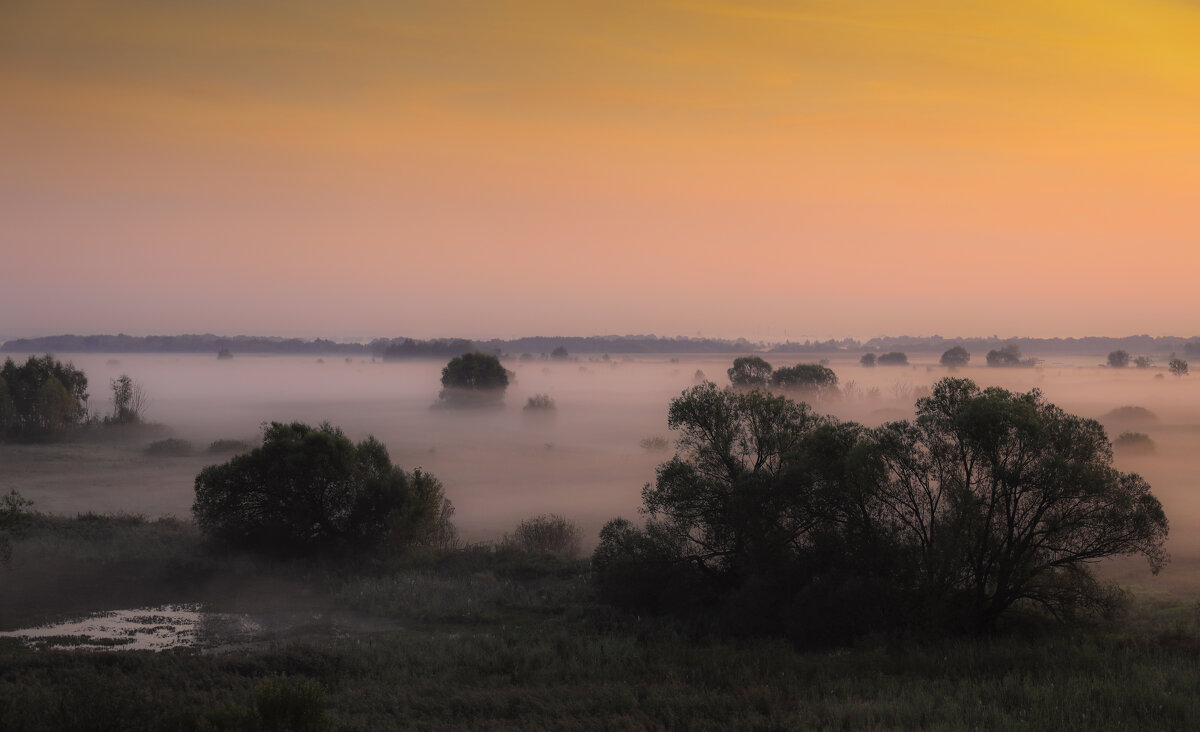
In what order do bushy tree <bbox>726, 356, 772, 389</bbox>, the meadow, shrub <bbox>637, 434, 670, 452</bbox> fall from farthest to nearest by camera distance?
bushy tree <bbox>726, 356, 772, 389</bbox> < shrub <bbox>637, 434, 670, 452</bbox> < the meadow

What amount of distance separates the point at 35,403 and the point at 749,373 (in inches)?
3002

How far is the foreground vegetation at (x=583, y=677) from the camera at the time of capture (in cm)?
1523

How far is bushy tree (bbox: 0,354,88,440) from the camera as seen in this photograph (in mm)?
76938

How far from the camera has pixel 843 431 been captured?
26.1 metres

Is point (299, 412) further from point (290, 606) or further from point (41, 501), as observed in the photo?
point (290, 606)

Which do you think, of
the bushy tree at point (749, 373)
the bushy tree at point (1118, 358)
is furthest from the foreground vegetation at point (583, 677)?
the bushy tree at point (1118, 358)

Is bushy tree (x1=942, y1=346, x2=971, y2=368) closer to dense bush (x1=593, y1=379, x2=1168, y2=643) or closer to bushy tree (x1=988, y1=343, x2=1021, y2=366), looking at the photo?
bushy tree (x1=988, y1=343, x2=1021, y2=366)

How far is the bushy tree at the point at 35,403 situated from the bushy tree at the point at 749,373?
71.5 meters

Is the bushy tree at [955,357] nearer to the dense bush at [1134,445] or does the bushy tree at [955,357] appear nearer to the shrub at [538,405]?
the shrub at [538,405]

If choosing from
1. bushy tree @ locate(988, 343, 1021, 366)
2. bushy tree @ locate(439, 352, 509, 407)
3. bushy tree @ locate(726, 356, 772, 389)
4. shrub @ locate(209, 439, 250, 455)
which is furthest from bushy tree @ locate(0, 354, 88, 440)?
bushy tree @ locate(988, 343, 1021, 366)

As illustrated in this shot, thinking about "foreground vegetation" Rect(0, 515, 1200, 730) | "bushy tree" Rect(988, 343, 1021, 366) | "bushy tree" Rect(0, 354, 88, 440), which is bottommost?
"foreground vegetation" Rect(0, 515, 1200, 730)

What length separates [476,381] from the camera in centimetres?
11731

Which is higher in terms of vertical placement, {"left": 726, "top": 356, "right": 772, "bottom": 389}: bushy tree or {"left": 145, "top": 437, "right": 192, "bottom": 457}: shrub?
{"left": 726, "top": 356, "right": 772, "bottom": 389}: bushy tree

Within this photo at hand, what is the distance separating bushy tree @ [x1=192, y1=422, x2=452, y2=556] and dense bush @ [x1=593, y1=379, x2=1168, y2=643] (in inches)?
488
